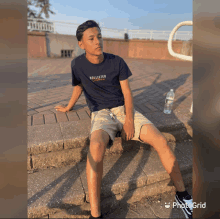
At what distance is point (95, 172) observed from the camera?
1.51 m

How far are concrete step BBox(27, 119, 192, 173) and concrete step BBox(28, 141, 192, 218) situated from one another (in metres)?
0.08

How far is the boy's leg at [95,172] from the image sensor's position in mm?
1500

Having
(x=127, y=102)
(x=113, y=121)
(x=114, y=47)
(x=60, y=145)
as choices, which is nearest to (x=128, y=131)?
(x=113, y=121)

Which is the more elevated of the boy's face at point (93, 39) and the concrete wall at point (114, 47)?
the concrete wall at point (114, 47)

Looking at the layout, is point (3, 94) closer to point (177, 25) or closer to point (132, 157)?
point (132, 157)

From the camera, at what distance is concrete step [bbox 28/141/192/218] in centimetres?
162

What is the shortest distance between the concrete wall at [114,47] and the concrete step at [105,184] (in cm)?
949

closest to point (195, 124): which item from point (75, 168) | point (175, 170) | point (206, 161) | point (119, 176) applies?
point (206, 161)

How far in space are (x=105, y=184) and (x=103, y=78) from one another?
1.23 meters

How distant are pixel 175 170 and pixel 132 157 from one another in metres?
0.61

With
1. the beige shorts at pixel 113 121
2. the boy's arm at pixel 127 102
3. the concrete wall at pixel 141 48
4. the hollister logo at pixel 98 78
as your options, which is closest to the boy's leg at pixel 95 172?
the beige shorts at pixel 113 121

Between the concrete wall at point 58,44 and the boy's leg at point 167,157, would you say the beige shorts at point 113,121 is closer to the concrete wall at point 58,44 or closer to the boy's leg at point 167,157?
the boy's leg at point 167,157

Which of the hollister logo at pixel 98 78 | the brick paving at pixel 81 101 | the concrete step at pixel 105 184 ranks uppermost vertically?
the hollister logo at pixel 98 78

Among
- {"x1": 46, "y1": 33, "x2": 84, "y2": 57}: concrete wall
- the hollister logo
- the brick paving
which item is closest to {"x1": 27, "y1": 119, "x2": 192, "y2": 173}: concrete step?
the brick paving
